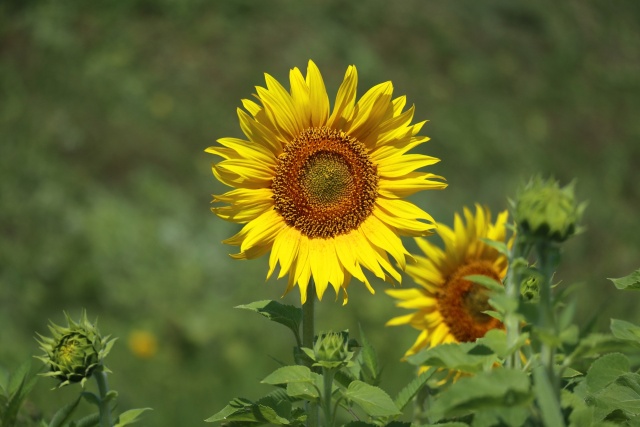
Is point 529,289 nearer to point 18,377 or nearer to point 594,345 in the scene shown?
point 594,345

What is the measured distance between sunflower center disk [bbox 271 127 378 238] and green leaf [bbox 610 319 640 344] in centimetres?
86

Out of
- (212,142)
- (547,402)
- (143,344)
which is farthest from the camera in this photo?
(212,142)

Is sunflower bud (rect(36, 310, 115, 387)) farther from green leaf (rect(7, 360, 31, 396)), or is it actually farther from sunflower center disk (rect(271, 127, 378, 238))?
sunflower center disk (rect(271, 127, 378, 238))

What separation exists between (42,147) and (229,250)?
1868mm

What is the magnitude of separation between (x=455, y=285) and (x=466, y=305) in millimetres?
93

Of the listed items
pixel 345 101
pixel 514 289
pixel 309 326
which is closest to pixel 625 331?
pixel 514 289

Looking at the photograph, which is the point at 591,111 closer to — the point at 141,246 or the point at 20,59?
the point at 141,246

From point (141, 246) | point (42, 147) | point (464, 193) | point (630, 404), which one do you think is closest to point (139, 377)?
point (141, 246)

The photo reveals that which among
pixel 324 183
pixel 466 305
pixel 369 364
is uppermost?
pixel 324 183

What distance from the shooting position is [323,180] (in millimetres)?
2518

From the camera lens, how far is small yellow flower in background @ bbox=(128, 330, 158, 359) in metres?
5.62

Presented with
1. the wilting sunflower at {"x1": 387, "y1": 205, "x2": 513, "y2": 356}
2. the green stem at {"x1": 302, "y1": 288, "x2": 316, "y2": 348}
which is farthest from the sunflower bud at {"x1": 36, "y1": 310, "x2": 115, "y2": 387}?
the wilting sunflower at {"x1": 387, "y1": 205, "x2": 513, "y2": 356}

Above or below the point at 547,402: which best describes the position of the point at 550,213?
above

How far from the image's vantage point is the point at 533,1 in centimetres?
990
